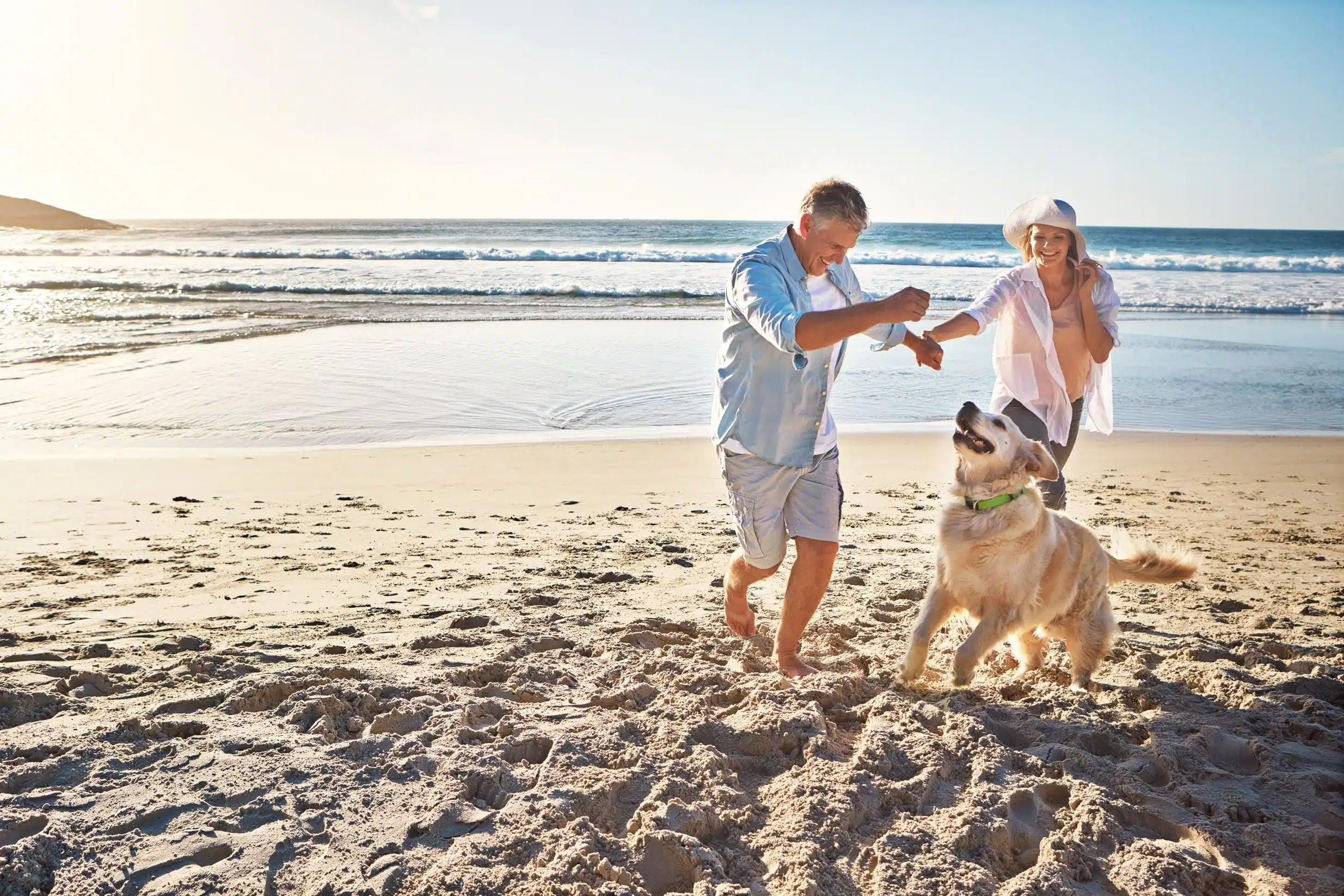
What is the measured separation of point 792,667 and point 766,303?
1590 mm

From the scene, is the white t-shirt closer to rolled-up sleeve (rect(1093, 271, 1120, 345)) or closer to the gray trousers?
the gray trousers

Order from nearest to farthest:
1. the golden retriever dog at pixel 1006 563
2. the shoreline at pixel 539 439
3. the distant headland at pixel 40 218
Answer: the golden retriever dog at pixel 1006 563
the shoreline at pixel 539 439
the distant headland at pixel 40 218

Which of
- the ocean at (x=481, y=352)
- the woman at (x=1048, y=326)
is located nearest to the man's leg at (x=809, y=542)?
the woman at (x=1048, y=326)

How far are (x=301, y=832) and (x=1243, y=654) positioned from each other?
12.7 ft

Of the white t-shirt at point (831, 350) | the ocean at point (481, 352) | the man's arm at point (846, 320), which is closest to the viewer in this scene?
the man's arm at point (846, 320)

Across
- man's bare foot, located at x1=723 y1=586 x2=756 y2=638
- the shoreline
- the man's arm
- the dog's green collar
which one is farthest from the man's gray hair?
the shoreline

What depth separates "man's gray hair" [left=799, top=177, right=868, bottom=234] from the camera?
3.27 metres

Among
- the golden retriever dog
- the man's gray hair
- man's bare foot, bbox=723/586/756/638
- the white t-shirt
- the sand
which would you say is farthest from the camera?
man's bare foot, bbox=723/586/756/638

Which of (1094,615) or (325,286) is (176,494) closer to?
(1094,615)

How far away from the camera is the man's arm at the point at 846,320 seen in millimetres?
2867

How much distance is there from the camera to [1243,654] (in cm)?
407

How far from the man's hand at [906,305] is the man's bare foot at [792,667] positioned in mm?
1576

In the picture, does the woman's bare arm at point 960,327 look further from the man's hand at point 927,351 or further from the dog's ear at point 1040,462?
the dog's ear at point 1040,462

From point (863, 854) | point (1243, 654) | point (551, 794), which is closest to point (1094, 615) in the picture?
point (1243, 654)
